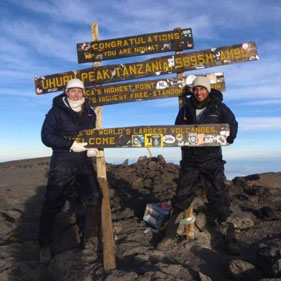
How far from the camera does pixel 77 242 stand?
248 inches

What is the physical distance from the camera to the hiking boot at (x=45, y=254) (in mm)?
5770

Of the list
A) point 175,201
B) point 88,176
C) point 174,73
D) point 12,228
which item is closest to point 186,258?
point 175,201

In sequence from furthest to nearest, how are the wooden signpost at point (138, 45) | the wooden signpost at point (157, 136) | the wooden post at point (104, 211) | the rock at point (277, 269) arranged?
the wooden signpost at point (138, 45) → the wooden signpost at point (157, 136) → the wooden post at point (104, 211) → the rock at point (277, 269)

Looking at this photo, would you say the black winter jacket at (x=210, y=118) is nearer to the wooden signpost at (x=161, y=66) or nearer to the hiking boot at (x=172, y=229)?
the wooden signpost at (x=161, y=66)

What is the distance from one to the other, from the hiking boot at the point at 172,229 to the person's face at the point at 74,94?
8.23ft

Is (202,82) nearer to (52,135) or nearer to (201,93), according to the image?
(201,93)

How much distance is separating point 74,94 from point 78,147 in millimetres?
877

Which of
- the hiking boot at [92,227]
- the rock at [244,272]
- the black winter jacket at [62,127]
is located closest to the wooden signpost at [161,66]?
the black winter jacket at [62,127]

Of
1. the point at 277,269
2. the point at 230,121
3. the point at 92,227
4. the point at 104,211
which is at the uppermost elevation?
the point at 230,121

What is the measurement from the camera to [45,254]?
19.0ft

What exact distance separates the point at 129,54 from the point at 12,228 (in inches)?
180

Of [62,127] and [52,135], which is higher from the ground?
[62,127]

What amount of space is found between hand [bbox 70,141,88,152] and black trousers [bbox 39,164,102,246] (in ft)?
1.24

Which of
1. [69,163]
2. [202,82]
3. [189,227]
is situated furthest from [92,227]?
[202,82]
